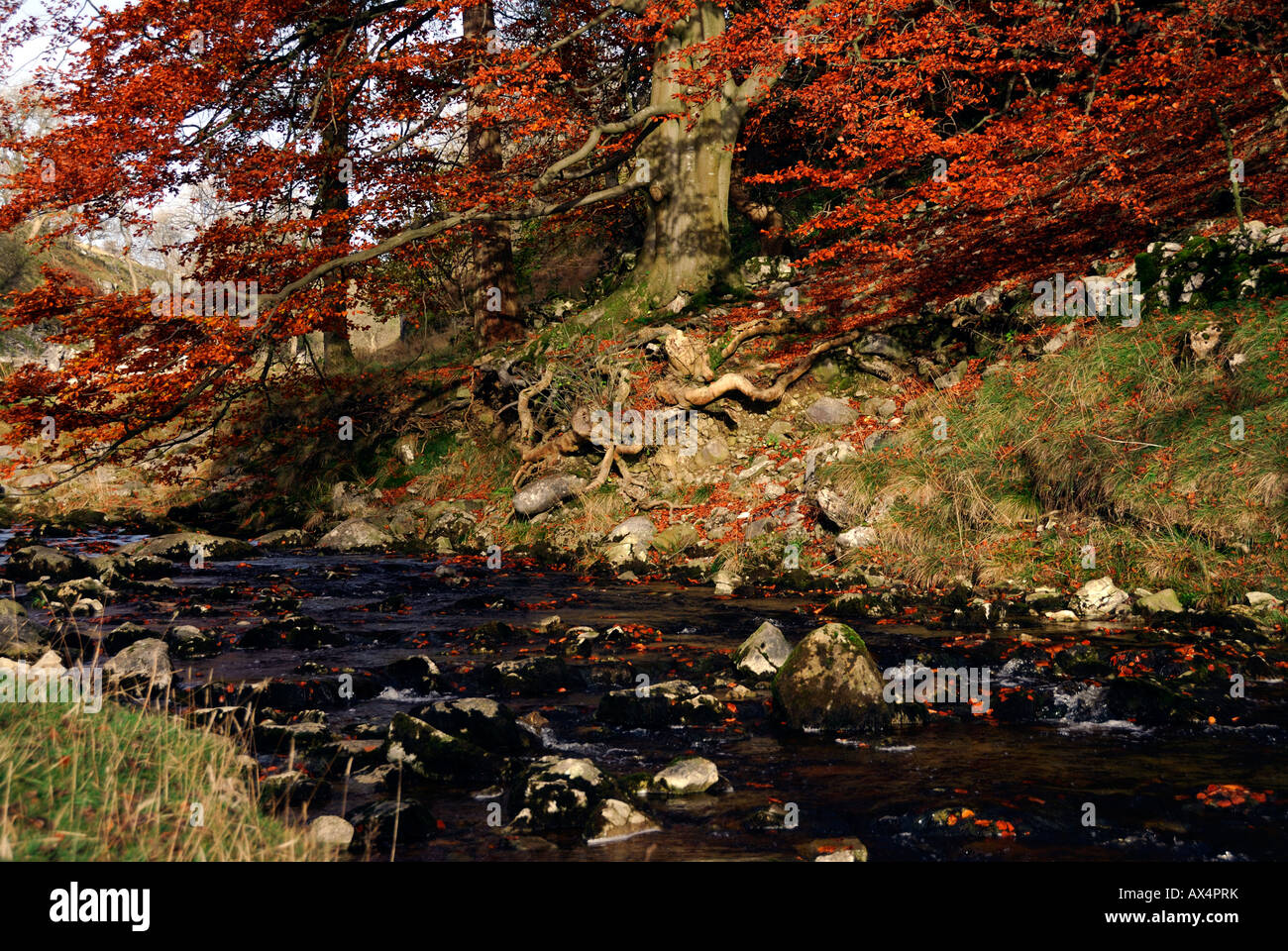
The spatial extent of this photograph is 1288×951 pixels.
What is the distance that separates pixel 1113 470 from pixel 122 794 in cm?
907

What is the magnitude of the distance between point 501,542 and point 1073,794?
978 centimetres

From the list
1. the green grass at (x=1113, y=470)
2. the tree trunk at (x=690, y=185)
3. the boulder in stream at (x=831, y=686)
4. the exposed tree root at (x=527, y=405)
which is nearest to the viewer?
the boulder in stream at (x=831, y=686)

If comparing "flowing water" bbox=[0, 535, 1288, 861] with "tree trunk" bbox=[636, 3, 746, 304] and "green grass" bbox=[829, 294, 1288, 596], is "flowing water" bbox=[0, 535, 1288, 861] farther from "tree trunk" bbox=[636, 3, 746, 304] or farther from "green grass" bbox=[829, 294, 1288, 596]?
"tree trunk" bbox=[636, 3, 746, 304]

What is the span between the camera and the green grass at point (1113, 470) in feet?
27.8

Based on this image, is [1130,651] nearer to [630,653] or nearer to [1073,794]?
[1073,794]

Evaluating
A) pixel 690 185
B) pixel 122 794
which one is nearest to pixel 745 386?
pixel 690 185

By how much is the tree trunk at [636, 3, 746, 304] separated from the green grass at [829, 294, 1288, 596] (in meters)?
5.64

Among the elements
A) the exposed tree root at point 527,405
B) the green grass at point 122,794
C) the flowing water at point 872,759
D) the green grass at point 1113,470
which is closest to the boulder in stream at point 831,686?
the flowing water at point 872,759

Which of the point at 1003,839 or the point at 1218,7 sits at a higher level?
the point at 1218,7

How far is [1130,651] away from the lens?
Answer: 726cm

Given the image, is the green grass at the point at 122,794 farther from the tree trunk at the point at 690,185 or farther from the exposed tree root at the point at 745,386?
the tree trunk at the point at 690,185

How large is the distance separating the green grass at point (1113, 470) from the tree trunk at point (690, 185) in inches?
222

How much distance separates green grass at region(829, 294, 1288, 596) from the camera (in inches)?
334

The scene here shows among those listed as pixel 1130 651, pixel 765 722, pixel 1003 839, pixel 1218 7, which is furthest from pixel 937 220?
pixel 1003 839
